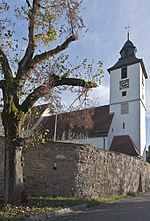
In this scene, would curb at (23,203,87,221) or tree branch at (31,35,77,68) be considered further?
tree branch at (31,35,77,68)

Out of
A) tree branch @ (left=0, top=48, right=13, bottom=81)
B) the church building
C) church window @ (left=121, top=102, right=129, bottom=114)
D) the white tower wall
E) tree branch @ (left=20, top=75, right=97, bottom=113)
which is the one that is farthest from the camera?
church window @ (left=121, top=102, right=129, bottom=114)

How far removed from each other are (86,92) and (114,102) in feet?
89.3

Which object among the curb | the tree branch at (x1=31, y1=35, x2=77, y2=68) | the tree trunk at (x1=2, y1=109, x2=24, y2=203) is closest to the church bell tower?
the curb

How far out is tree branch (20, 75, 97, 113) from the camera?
8922 mm

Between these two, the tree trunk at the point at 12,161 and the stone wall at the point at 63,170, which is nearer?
the tree trunk at the point at 12,161

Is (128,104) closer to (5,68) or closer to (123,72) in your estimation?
(123,72)

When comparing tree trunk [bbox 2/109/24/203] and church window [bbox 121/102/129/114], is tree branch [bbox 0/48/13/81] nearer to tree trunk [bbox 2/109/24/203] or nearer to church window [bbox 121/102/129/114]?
tree trunk [bbox 2/109/24/203]

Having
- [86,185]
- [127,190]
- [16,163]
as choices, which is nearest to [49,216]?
[16,163]

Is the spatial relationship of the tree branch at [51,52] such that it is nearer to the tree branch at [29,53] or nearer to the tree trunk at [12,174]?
the tree branch at [29,53]

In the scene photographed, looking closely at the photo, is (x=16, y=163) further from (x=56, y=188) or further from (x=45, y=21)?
(x=45, y=21)

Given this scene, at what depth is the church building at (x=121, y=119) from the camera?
106ft

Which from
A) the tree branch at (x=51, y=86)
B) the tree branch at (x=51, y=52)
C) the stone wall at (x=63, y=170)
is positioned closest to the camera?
the tree branch at (x=51, y=86)

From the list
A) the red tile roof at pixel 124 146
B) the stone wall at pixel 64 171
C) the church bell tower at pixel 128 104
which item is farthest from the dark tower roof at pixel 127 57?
the stone wall at pixel 64 171

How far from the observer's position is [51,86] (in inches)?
350
